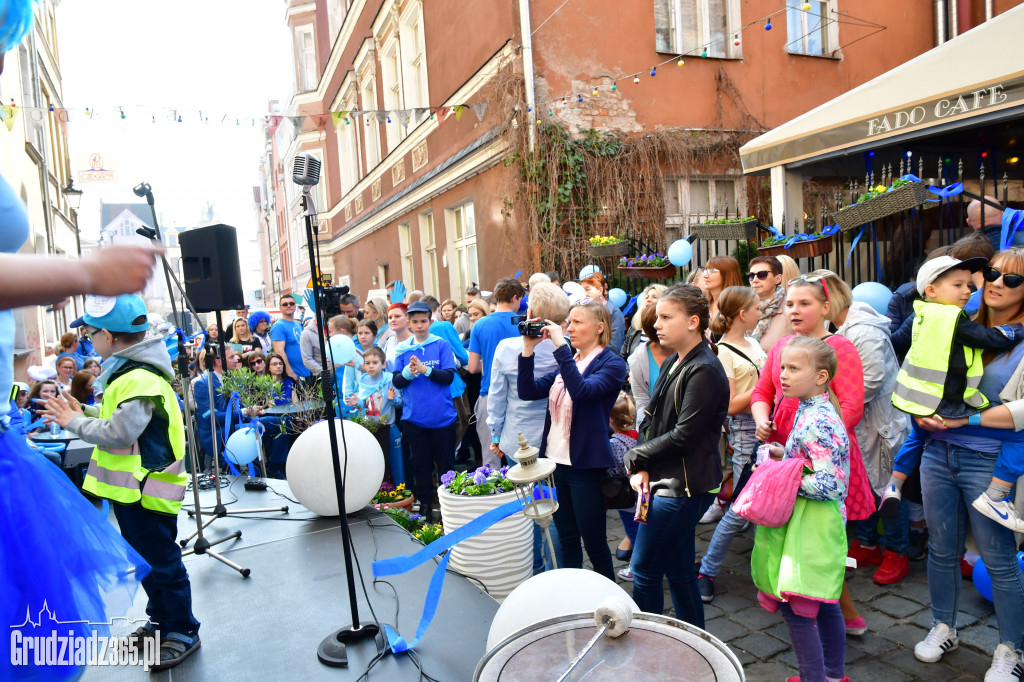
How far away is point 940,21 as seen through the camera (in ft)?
42.8

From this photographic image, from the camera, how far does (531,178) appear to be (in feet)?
33.2

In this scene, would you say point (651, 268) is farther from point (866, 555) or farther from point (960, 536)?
point (960, 536)

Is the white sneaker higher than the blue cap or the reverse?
the reverse

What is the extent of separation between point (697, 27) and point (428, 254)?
24.8 ft

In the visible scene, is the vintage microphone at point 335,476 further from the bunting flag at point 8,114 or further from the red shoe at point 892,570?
the bunting flag at point 8,114

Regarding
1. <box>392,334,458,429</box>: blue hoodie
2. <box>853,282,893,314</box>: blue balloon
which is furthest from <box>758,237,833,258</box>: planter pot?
<box>392,334,458,429</box>: blue hoodie

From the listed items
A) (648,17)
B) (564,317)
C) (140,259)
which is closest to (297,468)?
(564,317)

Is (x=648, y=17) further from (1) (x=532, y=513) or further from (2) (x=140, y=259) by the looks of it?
(2) (x=140, y=259)

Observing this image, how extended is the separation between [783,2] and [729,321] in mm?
9877

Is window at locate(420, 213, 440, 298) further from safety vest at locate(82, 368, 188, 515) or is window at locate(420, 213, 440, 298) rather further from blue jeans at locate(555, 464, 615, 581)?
safety vest at locate(82, 368, 188, 515)

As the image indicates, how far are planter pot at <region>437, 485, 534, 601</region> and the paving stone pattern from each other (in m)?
0.80

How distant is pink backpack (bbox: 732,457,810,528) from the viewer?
2.78 metres

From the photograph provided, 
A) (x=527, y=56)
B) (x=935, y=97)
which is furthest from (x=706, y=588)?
(x=527, y=56)

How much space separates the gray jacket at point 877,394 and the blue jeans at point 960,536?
1.89 feet
